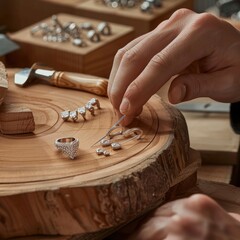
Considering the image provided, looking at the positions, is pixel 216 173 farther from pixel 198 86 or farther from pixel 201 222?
pixel 201 222

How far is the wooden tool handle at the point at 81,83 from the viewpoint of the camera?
0.96 meters

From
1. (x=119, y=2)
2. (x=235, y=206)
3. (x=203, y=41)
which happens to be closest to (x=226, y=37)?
(x=203, y=41)

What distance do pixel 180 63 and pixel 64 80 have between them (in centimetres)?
21

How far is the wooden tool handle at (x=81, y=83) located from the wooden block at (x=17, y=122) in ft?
0.48

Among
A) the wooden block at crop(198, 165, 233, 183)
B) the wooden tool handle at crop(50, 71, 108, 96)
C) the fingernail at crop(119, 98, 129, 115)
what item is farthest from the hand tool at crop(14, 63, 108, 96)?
the wooden block at crop(198, 165, 233, 183)

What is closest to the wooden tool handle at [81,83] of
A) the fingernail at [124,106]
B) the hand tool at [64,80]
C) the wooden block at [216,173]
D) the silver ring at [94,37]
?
the hand tool at [64,80]

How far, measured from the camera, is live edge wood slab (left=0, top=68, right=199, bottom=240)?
72 centimetres

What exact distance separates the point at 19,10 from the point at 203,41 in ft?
2.99

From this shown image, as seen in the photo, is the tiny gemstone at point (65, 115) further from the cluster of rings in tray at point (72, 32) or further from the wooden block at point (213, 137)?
the cluster of rings in tray at point (72, 32)

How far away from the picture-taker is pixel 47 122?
882 mm

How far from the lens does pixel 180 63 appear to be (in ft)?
2.82

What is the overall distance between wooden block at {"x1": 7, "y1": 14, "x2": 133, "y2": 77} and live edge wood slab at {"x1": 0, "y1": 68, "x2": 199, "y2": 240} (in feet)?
1.34

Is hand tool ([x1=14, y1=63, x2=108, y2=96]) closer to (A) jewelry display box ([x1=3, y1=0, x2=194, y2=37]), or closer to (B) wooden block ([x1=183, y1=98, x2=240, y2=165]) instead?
(B) wooden block ([x1=183, y1=98, x2=240, y2=165])

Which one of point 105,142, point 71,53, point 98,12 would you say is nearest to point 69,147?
point 105,142
